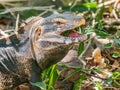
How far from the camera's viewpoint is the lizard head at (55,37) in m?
4.18

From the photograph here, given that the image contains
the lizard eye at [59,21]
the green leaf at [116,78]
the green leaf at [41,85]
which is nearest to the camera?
the green leaf at [41,85]

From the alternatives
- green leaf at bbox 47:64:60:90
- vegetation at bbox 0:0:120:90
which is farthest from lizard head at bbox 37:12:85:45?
green leaf at bbox 47:64:60:90

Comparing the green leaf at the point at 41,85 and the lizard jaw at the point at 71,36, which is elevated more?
the lizard jaw at the point at 71,36

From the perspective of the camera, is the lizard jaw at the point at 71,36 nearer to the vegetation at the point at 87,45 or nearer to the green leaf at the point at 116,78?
the vegetation at the point at 87,45

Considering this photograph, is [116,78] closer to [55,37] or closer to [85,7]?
[55,37]

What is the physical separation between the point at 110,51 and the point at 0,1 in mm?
1920

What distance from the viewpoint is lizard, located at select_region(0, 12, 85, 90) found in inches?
168

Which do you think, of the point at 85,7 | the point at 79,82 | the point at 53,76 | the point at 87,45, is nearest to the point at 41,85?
the point at 53,76

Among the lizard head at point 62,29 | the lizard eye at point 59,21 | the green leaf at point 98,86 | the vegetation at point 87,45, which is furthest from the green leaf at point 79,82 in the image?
the lizard eye at point 59,21

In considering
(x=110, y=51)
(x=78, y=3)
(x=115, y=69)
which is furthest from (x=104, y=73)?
(x=78, y=3)

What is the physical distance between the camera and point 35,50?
4.44 metres

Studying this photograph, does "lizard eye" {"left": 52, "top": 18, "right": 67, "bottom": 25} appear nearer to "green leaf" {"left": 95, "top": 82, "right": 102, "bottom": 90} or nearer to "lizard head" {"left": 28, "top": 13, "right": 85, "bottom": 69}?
"lizard head" {"left": 28, "top": 13, "right": 85, "bottom": 69}

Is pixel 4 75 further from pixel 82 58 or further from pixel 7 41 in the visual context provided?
pixel 82 58

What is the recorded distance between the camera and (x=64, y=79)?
4.62 m
